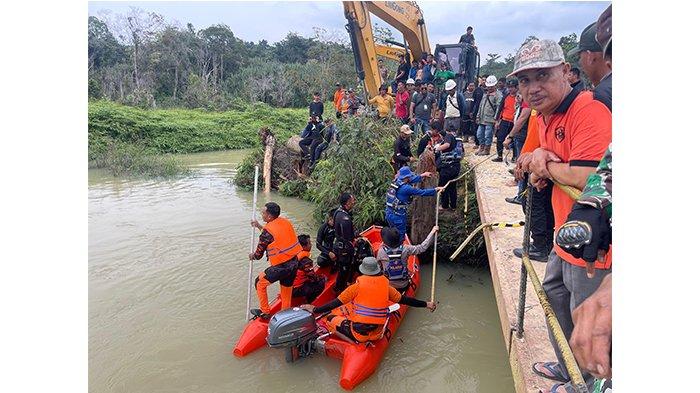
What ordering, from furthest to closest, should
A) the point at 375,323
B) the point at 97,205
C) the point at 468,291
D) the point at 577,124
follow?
the point at 97,205
the point at 468,291
the point at 375,323
the point at 577,124

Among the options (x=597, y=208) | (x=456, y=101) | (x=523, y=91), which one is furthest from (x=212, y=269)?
(x=597, y=208)

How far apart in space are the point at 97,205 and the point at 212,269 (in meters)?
6.50

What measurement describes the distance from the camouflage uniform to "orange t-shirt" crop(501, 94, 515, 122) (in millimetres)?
7121

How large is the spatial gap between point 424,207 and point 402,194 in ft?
2.40

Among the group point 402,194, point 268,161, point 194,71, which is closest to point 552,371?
point 402,194

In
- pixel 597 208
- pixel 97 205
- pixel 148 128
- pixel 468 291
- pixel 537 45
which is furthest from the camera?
pixel 148 128

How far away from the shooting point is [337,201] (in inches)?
340

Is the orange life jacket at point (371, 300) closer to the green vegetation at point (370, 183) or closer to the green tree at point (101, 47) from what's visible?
the green vegetation at point (370, 183)

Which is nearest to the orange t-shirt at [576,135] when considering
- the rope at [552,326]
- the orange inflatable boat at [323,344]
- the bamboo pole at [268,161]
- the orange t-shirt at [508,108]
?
the rope at [552,326]

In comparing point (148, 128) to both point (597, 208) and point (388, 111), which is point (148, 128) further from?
point (597, 208)

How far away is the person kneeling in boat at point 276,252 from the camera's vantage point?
5.14 metres

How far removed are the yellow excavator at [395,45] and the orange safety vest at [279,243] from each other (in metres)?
6.99

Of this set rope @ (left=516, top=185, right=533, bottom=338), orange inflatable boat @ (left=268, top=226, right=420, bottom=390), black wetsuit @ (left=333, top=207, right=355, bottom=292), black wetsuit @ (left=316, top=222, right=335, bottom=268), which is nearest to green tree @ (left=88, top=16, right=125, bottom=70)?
black wetsuit @ (left=316, top=222, right=335, bottom=268)

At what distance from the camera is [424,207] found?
712cm
